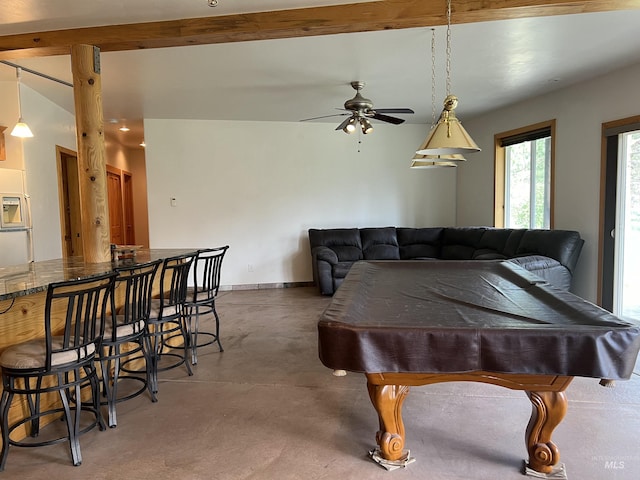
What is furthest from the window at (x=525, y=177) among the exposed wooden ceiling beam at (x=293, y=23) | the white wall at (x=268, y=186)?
the exposed wooden ceiling beam at (x=293, y=23)

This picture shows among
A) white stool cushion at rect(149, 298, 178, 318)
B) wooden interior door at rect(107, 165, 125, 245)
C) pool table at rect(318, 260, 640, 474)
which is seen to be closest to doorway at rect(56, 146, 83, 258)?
wooden interior door at rect(107, 165, 125, 245)

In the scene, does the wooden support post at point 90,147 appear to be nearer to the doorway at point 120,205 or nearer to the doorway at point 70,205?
the doorway at point 70,205

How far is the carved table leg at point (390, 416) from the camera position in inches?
79.2

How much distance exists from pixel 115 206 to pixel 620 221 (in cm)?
865

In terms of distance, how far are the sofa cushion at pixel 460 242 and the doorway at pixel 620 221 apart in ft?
5.60

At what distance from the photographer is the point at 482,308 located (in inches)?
84.5

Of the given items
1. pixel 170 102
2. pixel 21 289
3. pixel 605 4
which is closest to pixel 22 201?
pixel 170 102

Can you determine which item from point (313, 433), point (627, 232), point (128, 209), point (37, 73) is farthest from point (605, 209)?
point (128, 209)

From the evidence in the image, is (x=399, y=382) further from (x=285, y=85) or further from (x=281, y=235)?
(x=281, y=235)

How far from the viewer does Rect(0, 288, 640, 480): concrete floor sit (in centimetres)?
205

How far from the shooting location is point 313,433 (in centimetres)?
240

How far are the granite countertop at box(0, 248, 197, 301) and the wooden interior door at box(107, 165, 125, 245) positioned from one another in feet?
17.3

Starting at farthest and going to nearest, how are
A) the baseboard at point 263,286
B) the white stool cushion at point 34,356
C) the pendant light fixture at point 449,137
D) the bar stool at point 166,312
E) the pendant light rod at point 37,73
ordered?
the baseboard at point 263,286 → the pendant light rod at point 37,73 → the bar stool at point 166,312 → the pendant light fixture at point 449,137 → the white stool cushion at point 34,356

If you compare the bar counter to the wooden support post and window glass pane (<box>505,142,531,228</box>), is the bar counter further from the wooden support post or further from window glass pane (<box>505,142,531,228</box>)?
window glass pane (<box>505,142,531,228</box>)
